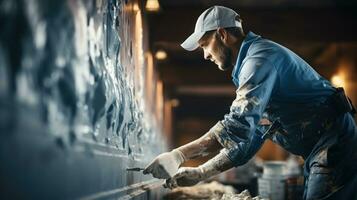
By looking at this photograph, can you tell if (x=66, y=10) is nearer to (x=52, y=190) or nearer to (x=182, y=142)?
(x=52, y=190)

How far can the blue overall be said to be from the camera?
311cm

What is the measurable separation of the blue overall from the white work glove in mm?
326

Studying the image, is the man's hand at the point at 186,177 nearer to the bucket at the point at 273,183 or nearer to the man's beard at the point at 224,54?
the man's beard at the point at 224,54

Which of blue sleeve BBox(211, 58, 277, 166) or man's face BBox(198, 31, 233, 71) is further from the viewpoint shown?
man's face BBox(198, 31, 233, 71)

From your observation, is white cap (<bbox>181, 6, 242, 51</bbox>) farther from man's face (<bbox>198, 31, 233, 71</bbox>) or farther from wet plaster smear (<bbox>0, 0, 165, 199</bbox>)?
wet plaster smear (<bbox>0, 0, 165, 199</bbox>)

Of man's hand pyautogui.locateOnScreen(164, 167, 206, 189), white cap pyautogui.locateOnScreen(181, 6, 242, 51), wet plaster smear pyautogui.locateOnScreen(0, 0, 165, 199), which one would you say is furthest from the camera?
white cap pyautogui.locateOnScreen(181, 6, 242, 51)

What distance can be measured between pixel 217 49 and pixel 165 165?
988mm

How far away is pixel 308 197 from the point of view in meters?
3.25

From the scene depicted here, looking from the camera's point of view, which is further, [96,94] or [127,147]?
[127,147]

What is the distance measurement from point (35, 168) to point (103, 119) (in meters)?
1.25

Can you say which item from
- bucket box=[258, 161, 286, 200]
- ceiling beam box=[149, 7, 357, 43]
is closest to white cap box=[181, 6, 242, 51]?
bucket box=[258, 161, 286, 200]

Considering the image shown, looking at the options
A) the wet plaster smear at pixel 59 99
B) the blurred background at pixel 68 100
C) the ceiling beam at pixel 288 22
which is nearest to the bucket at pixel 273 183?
the blurred background at pixel 68 100

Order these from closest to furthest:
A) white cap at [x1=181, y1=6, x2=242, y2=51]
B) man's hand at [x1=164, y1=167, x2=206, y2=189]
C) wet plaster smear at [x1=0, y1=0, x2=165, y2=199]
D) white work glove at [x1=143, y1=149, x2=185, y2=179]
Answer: wet plaster smear at [x1=0, y1=0, x2=165, y2=199] < white work glove at [x1=143, y1=149, x2=185, y2=179] < man's hand at [x1=164, y1=167, x2=206, y2=189] < white cap at [x1=181, y1=6, x2=242, y2=51]

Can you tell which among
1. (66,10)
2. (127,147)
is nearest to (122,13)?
(127,147)
